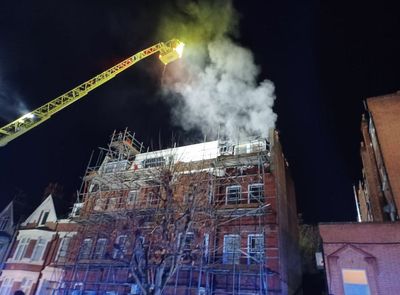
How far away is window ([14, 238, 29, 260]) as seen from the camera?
27.1 meters

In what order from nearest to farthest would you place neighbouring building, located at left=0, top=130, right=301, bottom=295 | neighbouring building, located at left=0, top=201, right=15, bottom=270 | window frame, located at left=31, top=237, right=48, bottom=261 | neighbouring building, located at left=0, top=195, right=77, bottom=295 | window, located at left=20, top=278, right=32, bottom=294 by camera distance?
neighbouring building, located at left=0, top=130, right=301, bottom=295, window, located at left=20, top=278, right=32, bottom=294, neighbouring building, located at left=0, top=195, right=77, bottom=295, window frame, located at left=31, top=237, right=48, bottom=261, neighbouring building, located at left=0, top=201, right=15, bottom=270

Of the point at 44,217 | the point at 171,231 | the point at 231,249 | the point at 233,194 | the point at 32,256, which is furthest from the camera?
the point at 44,217

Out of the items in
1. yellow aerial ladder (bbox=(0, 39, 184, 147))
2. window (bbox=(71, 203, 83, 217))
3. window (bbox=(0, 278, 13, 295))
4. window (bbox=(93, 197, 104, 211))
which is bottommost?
window (bbox=(0, 278, 13, 295))

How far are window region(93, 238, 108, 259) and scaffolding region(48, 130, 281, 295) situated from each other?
0.28 ft

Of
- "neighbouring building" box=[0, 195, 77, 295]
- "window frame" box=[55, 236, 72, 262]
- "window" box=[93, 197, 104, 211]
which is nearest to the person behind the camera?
"neighbouring building" box=[0, 195, 77, 295]

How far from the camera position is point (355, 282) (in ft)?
44.6

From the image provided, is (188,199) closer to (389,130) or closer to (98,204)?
(98,204)

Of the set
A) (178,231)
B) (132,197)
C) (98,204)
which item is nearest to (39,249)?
(98,204)

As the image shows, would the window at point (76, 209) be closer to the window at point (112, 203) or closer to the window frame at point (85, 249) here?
the window at point (112, 203)

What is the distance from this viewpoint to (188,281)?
18.2 metres

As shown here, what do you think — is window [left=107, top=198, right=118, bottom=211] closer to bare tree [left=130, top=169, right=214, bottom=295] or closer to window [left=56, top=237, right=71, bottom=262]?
window [left=56, top=237, right=71, bottom=262]

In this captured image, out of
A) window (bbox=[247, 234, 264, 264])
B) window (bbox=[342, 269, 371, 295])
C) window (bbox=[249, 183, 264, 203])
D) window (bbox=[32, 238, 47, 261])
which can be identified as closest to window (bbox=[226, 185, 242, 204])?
Result: window (bbox=[249, 183, 264, 203])

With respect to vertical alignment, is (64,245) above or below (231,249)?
below

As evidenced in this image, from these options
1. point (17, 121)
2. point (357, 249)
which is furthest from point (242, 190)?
point (17, 121)
